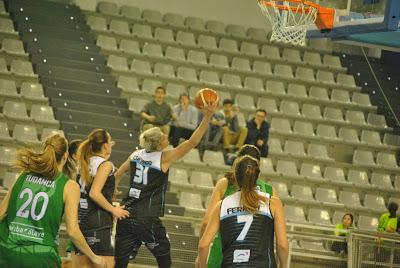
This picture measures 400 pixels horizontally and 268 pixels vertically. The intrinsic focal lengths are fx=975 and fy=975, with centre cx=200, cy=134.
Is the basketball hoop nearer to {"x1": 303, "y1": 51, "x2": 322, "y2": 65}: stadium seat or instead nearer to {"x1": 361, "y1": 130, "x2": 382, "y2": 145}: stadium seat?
{"x1": 361, "y1": 130, "x2": 382, "y2": 145}: stadium seat

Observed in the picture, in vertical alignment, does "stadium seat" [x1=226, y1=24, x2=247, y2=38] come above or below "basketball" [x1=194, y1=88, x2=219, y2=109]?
above

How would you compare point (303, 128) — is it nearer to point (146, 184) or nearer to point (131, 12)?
point (131, 12)

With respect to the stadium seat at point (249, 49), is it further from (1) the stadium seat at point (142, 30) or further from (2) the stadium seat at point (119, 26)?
(2) the stadium seat at point (119, 26)

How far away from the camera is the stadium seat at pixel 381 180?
58.0ft

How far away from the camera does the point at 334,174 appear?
17.5 metres

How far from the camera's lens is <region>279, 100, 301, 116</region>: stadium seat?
18.5 m

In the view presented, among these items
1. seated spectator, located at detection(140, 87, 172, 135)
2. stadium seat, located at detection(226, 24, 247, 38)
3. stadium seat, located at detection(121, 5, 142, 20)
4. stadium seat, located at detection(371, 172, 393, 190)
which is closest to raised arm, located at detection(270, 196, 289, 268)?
seated spectator, located at detection(140, 87, 172, 135)

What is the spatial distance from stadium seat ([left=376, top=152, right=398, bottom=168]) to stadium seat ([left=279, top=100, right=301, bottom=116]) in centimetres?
171

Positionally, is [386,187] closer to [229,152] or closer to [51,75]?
[229,152]

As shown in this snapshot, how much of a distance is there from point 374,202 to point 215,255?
953cm

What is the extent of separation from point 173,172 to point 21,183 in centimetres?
889

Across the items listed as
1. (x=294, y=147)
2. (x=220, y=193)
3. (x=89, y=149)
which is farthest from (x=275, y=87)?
(x=220, y=193)

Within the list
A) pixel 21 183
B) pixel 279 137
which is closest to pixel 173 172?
pixel 279 137

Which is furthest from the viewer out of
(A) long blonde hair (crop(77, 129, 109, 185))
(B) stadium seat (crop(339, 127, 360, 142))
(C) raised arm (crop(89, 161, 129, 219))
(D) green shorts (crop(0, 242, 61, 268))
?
(B) stadium seat (crop(339, 127, 360, 142))
